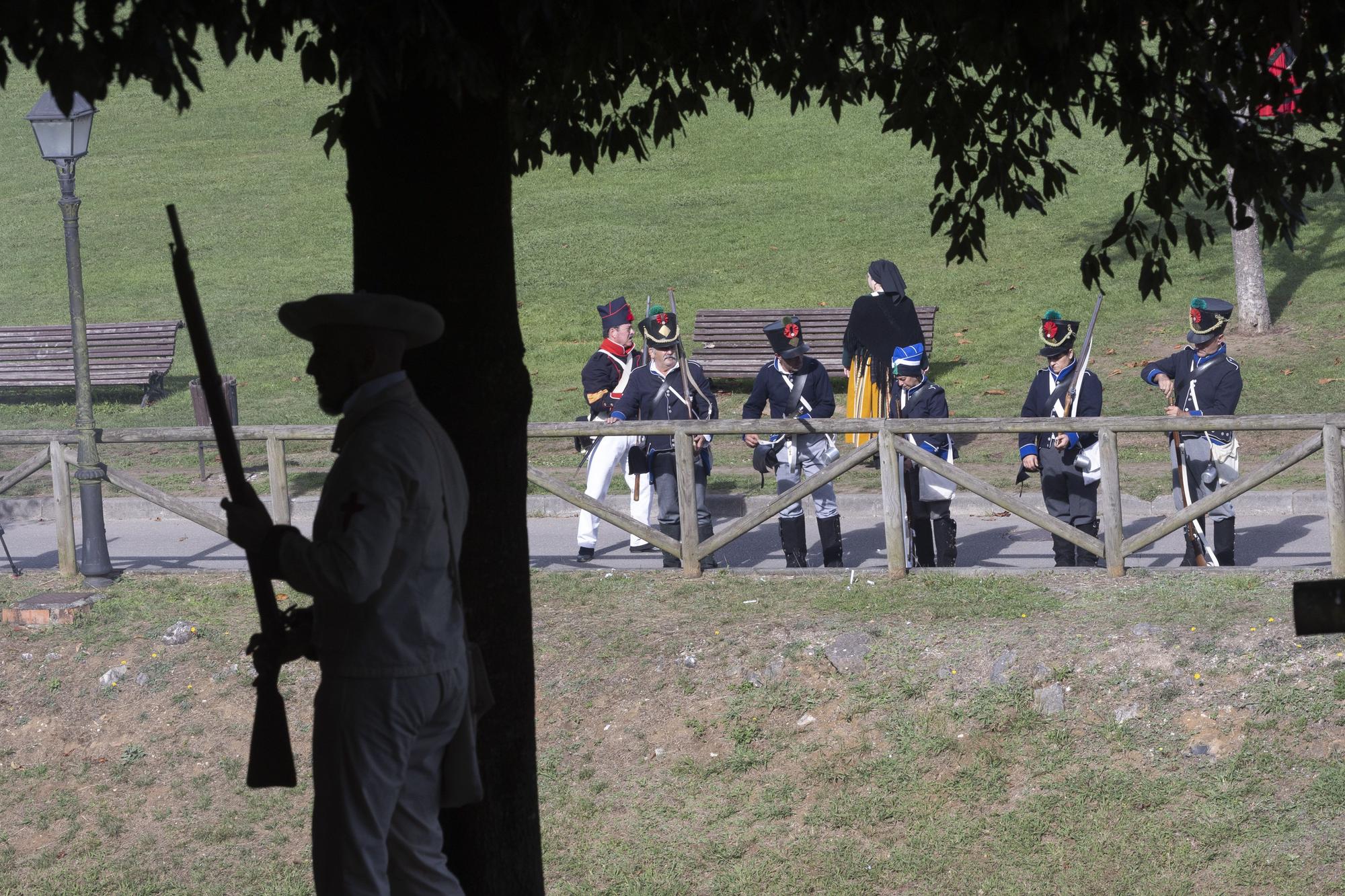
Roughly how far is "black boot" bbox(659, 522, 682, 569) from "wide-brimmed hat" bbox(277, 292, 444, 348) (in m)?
6.10

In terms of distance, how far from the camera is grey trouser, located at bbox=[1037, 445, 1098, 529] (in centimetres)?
1000

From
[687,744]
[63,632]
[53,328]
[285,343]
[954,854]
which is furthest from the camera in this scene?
[285,343]

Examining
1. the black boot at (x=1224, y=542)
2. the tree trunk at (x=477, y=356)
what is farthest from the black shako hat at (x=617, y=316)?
the tree trunk at (x=477, y=356)

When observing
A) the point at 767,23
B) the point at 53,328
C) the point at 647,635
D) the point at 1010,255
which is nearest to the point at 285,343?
the point at 53,328

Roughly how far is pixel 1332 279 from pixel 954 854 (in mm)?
15536

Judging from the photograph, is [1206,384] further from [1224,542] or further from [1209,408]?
[1224,542]

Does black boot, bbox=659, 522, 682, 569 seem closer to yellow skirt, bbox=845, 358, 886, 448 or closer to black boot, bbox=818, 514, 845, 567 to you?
black boot, bbox=818, 514, 845, 567

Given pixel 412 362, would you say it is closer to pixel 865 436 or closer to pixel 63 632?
pixel 63 632

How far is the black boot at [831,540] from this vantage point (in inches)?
412

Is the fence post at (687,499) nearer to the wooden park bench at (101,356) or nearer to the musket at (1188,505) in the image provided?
the musket at (1188,505)

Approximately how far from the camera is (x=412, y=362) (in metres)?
4.26

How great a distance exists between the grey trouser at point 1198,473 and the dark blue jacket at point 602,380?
395 cm

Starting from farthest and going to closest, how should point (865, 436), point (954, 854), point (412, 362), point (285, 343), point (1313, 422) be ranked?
point (285, 343), point (865, 436), point (1313, 422), point (954, 854), point (412, 362)

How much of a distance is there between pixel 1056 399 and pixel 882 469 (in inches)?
65.6
